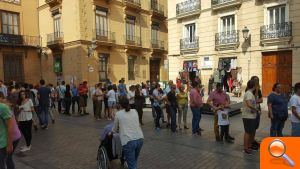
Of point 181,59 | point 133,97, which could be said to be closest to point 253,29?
point 181,59

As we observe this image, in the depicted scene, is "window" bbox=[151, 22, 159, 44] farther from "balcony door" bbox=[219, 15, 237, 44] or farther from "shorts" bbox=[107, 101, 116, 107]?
"shorts" bbox=[107, 101, 116, 107]

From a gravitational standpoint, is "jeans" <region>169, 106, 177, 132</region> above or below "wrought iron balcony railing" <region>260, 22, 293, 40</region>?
below

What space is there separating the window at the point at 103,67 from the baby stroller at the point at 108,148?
20.7 meters

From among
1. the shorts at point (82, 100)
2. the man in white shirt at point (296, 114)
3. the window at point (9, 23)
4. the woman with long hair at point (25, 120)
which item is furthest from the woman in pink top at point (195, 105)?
the window at point (9, 23)

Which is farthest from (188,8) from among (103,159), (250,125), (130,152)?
(130,152)

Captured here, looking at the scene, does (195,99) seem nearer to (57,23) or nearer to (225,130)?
(225,130)

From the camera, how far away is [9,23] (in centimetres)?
2547

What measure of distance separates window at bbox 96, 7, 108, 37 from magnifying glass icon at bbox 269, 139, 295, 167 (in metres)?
24.8

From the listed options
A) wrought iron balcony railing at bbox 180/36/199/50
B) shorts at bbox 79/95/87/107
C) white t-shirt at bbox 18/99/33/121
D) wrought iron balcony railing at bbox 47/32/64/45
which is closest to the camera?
white t-shirt at bbox 18/99/33/121

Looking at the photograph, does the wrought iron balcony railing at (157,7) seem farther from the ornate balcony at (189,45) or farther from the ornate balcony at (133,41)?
the ornate balcony at (189,45)

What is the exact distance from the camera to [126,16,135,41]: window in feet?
93.5

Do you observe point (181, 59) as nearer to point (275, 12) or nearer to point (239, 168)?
point (275, 12)

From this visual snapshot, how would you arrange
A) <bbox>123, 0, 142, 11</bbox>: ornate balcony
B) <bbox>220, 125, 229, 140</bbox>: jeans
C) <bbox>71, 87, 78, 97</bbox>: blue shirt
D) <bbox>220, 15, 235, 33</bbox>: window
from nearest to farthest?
<bbox>220, 125, 229, 140</bbox>: jeans < <bbox>71, 87, 78, 97</bbox>: blue shirt < <bbox>220, 15, 235, 33</bbox>: window < <bbox>123, 0, 142, 11</bbox>: ornate balcony

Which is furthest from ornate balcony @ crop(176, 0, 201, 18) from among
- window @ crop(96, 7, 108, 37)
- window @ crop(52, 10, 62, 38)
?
window @ crop(52, 10, 62, 38)
